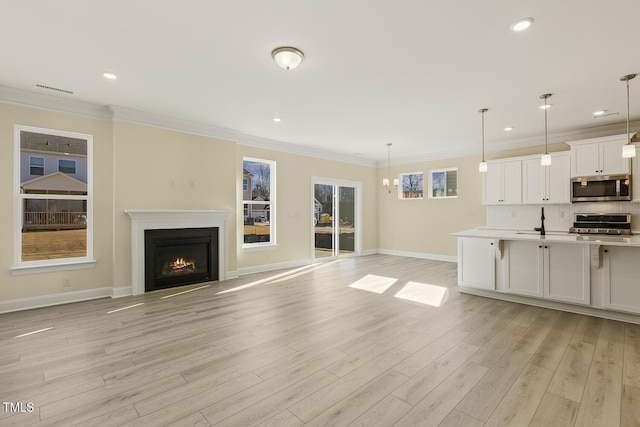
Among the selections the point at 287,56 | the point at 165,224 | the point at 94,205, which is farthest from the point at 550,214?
the point at 94,205

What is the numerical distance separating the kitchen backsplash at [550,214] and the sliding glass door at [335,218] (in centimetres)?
347

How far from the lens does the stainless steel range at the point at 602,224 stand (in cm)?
528

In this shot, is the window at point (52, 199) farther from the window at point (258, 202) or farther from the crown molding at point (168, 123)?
the window at point (258, 202)

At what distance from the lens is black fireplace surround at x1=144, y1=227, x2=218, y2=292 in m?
5.00

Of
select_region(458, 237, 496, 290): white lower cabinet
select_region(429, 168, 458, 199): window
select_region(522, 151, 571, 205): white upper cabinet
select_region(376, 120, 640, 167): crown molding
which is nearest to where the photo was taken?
select_region(458, 237, 496, 290): white lower cabinet

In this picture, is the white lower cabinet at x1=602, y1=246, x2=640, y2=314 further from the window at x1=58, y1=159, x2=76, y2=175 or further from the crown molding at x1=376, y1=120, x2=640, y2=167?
the window at x1=58, y1=159, x2=76, y2=175

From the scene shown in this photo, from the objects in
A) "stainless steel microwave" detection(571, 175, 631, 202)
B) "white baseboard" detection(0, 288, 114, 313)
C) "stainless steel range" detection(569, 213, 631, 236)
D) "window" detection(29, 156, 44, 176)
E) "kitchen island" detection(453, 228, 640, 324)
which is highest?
"window" detection(29, 156, 44, 176)

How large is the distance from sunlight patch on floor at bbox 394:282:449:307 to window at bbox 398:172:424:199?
3.66m

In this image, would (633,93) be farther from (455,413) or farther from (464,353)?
(455,413)

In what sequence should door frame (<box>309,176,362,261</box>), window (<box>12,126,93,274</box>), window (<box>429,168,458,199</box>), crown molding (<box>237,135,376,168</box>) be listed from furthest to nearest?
window (<box>429,168,458,199</box>) → door frame (<box>309,176,362,261</box>) → crown molding (<box>237,135,376,168</box>) → window (<box>12,126,93,274</box>)

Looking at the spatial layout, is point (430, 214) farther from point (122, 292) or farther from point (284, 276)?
point (122, 292)

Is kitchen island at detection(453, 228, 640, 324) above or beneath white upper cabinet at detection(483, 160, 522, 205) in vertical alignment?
beneath

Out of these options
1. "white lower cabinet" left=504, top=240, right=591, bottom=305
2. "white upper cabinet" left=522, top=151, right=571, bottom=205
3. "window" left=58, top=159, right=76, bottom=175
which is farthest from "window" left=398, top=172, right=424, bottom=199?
"window" left=58, top=159, right=76, bottom=175

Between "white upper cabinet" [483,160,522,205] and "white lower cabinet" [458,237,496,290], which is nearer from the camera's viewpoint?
"white lower cabinet" [458,237,496,290]
